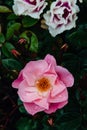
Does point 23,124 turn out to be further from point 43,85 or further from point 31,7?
point 31,7

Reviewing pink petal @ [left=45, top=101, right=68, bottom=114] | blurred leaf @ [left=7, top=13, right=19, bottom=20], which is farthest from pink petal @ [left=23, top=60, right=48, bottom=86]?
blurred leaf @ [left=7, top=13, right=19, bottom=20]

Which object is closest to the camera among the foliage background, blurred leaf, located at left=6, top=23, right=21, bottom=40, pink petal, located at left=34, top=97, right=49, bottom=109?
pink petal, located at left=34, top=97, right=49, bottom=109

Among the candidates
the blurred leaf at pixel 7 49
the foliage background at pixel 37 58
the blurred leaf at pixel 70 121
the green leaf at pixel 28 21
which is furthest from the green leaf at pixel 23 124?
the green leaf at pixel 28 21

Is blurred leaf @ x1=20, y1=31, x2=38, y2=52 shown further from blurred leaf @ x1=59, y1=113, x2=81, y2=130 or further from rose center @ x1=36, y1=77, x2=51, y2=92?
Result: blurred leaf @ x1=59, y1=113, x2=81, y2=130

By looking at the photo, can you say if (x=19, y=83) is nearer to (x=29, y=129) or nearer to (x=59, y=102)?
(x=59, y=102)

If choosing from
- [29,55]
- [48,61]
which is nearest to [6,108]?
[29,55]

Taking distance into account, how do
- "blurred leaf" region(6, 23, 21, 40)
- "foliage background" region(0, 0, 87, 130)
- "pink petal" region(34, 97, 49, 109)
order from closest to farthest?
"pink petal" region(34, 97, 49, 109) → "foliage background" region(0, 0, 87, 130) → "blurred leaf" region(6, 23, 21, 40)

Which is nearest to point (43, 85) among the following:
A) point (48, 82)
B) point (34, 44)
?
point (48, 82)

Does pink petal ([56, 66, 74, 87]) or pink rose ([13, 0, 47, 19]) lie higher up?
pink rose ([13, 0, 47, 19])
